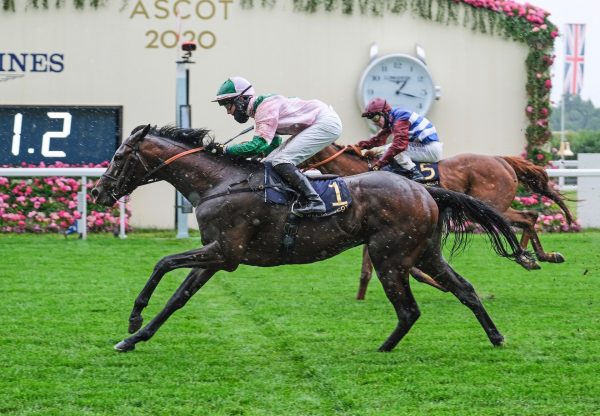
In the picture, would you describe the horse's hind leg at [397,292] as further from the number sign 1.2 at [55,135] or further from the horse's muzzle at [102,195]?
the number sign 1.2 at [55,135]

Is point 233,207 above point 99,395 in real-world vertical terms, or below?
above

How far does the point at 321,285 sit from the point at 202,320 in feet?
6.95

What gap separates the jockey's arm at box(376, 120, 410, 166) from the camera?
8.40 m

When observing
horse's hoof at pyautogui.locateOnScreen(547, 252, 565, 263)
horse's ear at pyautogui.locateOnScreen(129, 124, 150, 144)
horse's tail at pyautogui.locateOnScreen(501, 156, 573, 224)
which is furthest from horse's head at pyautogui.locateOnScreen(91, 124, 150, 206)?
horse's tail at pyautogui.locateOnScreen(501, 156, 573, 224)

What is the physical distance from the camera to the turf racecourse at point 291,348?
5016mm

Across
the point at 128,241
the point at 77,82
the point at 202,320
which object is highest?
the point at 77,82

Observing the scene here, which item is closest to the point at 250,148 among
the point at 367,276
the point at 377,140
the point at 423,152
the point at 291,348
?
the point at 291,348

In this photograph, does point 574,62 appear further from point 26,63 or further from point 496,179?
point 496,179

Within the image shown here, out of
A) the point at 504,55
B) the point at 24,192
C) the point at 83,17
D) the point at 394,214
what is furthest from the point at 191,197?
the point at 504,55

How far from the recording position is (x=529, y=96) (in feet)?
47.6

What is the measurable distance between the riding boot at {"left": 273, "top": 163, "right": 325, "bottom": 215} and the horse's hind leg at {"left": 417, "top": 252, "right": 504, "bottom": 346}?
714 millimetres

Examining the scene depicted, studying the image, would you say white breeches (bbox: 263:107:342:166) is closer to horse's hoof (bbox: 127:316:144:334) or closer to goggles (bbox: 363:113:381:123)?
horse's hoof (bbox: 127:316:144:334)

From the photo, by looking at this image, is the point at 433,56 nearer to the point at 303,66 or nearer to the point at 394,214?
the point at 303,66

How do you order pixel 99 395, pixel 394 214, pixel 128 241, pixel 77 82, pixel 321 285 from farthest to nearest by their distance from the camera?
pixel 77 82, pixel 128 241, pixel 321 285, pixel 394 214, pixel 99 395
